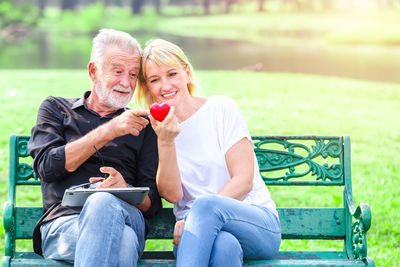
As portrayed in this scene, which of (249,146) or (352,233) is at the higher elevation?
(249,146)

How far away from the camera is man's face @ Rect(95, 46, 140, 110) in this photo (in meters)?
3.56

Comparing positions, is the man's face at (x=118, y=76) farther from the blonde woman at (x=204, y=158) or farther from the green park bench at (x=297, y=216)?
the green park bench at (x=297, y=216)

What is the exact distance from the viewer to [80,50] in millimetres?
16125

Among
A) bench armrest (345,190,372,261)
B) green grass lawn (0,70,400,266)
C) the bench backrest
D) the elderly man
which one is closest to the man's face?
the elderly man

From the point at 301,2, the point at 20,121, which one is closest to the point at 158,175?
the point at 20,121

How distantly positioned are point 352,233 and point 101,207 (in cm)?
148

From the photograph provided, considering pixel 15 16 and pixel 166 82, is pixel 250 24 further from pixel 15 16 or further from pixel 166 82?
pixel 166 82

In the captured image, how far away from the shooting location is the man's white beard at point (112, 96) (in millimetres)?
3568

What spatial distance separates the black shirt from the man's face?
120 millimetres

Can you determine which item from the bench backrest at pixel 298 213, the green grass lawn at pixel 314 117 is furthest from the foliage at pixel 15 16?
the bench backrest at pixel 298 213

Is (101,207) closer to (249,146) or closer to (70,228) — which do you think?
(70,228)

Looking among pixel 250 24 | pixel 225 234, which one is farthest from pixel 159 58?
pixel 250 24

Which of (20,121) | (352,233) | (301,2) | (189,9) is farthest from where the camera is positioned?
(189,9)

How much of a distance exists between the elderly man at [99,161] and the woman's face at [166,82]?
128 millimetres
